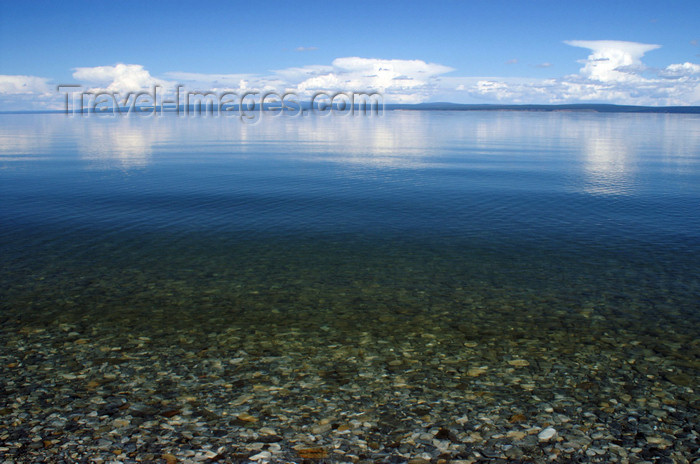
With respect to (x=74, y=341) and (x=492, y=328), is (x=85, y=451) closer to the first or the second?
(x=74, y=341)

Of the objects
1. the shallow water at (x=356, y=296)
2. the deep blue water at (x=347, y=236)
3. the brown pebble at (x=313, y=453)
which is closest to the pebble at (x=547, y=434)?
the shallow water at (x=356, y=296)

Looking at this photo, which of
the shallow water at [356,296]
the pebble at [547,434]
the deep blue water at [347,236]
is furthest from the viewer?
the deep blue water at [347,236]

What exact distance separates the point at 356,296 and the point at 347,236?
8572 mm

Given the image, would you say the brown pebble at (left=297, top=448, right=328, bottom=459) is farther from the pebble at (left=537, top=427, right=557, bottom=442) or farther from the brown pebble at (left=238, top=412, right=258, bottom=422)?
the pebble at (left=537, top=427, right=557, bottom=442)

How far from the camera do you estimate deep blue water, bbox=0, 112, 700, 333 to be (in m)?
19.6

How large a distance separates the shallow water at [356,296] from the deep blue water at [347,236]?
145 mm

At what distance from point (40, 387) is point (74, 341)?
2.77m

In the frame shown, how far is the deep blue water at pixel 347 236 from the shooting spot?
1961 centimetres

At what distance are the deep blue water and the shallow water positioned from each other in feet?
0.48

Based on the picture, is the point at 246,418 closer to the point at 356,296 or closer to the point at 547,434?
the point at 547,434

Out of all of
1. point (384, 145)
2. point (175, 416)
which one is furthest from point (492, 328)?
point (384, 145)

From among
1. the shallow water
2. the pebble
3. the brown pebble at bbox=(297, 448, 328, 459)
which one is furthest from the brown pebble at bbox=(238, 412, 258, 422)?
the pebble

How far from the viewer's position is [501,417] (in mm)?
11766

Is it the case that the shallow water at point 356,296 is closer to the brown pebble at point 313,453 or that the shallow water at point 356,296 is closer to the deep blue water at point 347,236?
the deep blue water at point 347,236
